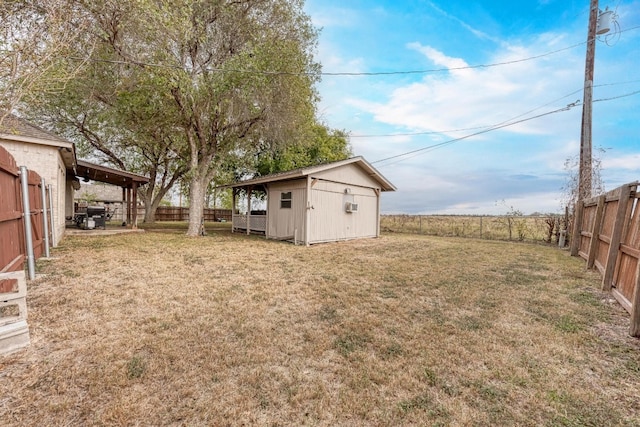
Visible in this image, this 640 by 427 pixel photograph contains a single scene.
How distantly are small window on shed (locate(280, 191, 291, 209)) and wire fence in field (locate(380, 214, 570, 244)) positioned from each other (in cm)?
818

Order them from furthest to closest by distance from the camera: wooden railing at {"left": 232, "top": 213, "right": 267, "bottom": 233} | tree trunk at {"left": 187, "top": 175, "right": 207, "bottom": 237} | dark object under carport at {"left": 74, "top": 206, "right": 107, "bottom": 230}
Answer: wooden railing at {"left": 232, "top": 213, "right": 267, "bottom": 233} → dark object under carport at {"left": 74, "top": 206, "right": 107, "bottom": 230} → tree trunk at {"left": 187, "top": 175, "right": 207, "bottom": 237}

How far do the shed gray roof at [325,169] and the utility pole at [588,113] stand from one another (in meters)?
6.79

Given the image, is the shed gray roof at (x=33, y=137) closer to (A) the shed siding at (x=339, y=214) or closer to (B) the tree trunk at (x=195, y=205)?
(B) the tree trunk at (x=195, y=205)

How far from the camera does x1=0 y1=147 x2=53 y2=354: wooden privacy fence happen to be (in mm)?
2484

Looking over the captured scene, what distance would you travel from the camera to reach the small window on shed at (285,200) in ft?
36.5

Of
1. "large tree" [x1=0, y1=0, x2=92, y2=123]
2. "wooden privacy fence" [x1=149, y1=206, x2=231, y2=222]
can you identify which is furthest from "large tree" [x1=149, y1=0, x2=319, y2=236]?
"wooden privacy fence" [x1=149, y1=206, x2=231, y2=222]

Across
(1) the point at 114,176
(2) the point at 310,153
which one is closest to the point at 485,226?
(2) the point at 310,153

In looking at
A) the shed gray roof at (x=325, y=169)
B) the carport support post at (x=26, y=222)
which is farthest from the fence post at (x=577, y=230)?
the carport support post at (x=26, y=222)

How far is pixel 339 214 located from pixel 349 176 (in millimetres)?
1661

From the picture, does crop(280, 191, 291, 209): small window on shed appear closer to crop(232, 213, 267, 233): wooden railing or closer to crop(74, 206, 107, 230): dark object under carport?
crop(232, 213, 267, 233): wooden railing

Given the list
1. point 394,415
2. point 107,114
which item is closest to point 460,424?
point 394,415

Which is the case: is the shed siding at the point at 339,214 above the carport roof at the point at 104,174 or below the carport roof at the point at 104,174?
below

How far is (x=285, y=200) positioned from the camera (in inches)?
445

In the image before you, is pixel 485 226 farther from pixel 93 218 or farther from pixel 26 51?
pixel 93 218
